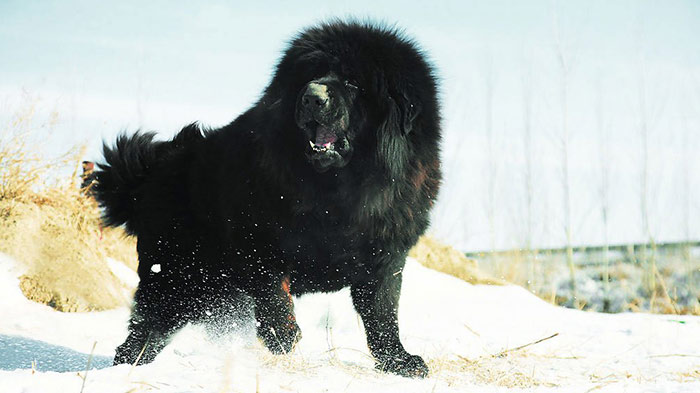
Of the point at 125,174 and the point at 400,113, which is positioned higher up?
the point at 400,113

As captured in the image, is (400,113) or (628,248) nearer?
(400,113)

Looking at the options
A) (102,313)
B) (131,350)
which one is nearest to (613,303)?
(102,313)

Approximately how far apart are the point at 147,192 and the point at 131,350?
3.32 ft

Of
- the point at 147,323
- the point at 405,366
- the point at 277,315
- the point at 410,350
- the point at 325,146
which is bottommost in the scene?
the point at 410,350

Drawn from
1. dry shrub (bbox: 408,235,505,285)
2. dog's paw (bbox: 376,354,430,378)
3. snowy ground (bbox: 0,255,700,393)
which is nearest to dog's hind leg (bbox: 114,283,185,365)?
snowy ground (bbox: 0,255,700,393)

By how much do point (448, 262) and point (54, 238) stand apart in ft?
16.2

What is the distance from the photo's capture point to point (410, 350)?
438 centimetres

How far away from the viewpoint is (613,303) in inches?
451

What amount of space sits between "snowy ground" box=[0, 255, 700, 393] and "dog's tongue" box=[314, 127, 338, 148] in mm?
1084

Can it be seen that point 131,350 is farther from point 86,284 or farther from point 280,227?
point 86,284

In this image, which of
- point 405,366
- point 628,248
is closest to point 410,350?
point 405,366

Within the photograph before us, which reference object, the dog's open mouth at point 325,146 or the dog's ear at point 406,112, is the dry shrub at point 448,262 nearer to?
the dog's ear at point 406,112

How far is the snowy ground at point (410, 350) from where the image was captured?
8.05 ft

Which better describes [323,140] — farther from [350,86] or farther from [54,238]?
[54,238]
